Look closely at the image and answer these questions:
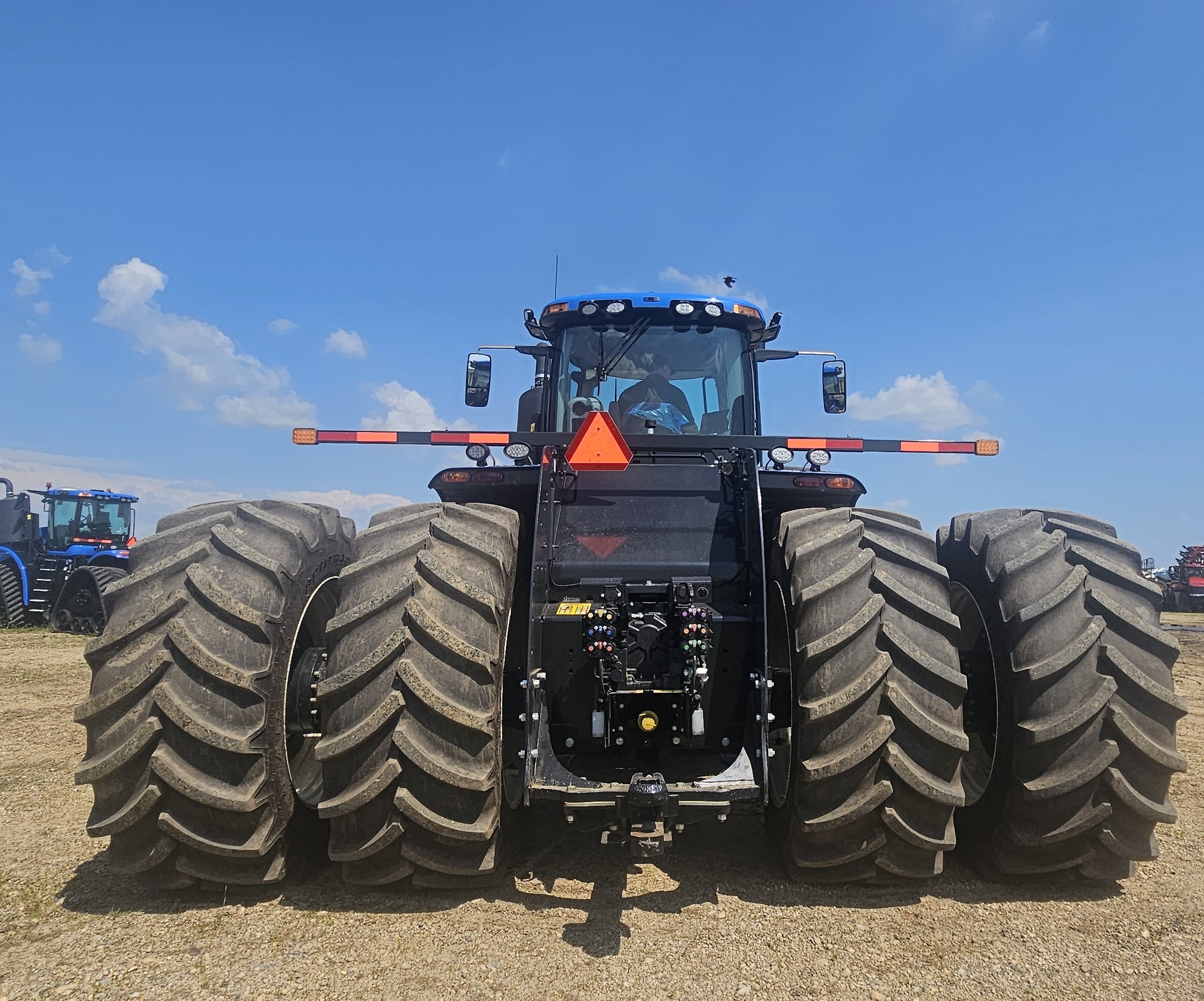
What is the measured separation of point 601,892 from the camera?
3.53 metres

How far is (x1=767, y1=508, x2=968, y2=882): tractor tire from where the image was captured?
126 inches

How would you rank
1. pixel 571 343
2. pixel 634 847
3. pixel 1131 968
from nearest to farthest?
pixel 1131 968
pixel 634 847
pixel 571 343

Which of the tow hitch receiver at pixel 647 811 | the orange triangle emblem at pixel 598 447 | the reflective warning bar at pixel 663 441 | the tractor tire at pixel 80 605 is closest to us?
the tow hitch receiver at pixel 647 811

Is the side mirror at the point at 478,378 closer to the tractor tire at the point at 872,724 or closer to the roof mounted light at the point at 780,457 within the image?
the roof mounted light at the point at 780,457

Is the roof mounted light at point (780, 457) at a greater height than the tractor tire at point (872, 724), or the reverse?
the roof mounted light at point (780, 457)

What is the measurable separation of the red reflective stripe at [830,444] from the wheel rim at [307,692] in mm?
2563

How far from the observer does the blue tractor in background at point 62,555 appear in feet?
55.0

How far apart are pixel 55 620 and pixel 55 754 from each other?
12.9m

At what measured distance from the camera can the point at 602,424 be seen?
377 centimetres

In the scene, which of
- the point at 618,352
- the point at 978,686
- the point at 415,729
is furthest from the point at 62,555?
the point at 978,686

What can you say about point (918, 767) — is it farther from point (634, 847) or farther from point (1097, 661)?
point (634, 847)

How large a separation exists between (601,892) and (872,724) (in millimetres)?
1375

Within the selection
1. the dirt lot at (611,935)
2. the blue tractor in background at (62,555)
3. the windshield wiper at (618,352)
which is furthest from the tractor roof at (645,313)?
the blue tractor in background at (62,555)

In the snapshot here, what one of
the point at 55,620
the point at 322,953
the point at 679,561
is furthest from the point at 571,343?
the point at 55,620
